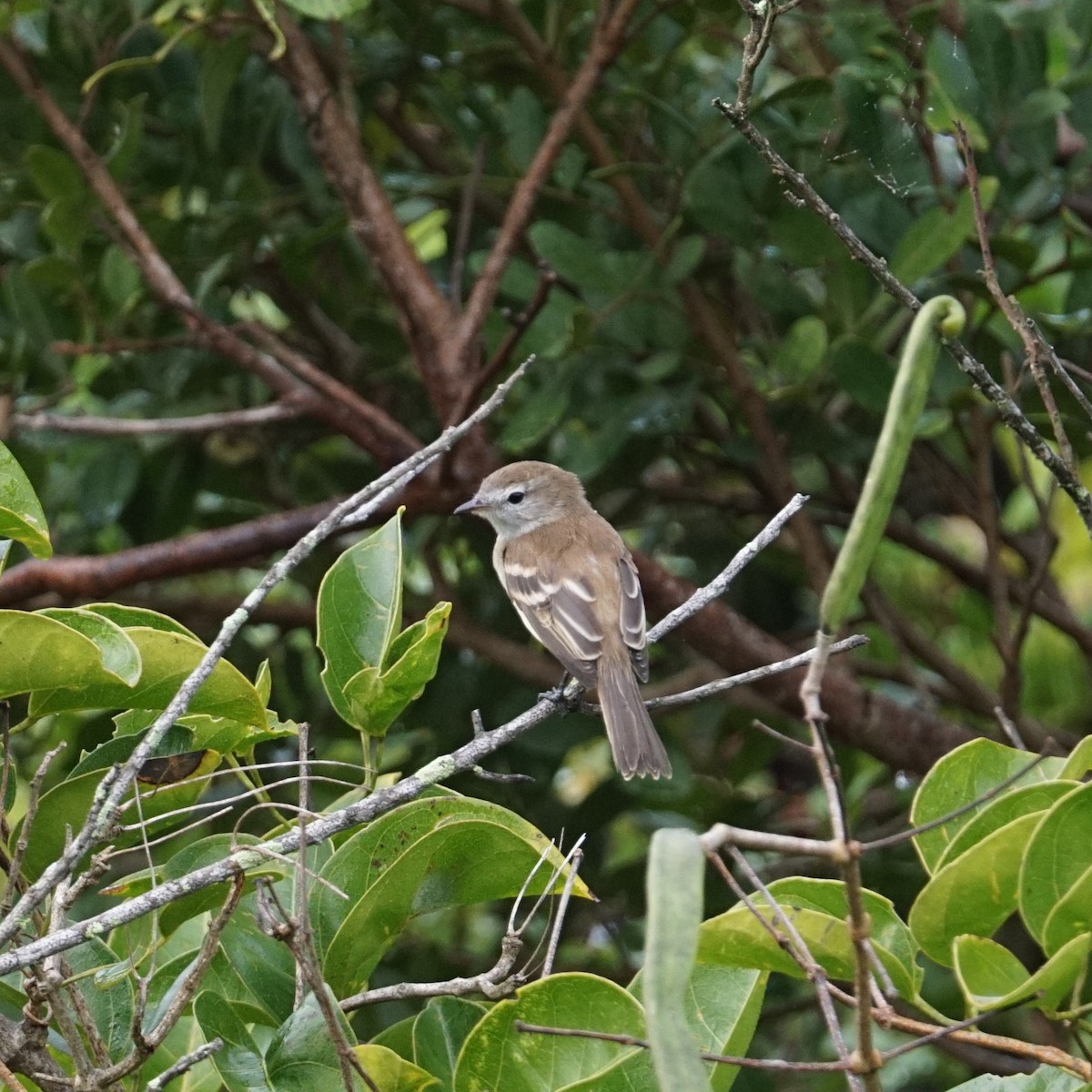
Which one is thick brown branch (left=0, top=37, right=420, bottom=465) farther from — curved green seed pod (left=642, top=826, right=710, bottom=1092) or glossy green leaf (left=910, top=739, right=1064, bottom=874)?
curved green seed pod (left=642, top=826, right=710, bottom=1092)

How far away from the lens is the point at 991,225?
4.16 m

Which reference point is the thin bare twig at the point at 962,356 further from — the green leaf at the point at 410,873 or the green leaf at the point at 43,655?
the green leaf at the point at 43,655

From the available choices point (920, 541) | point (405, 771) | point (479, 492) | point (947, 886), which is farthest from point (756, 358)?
point (947, 886)

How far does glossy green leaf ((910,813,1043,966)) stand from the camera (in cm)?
173

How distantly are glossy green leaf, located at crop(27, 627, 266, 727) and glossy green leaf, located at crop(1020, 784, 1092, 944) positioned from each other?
1.10 m

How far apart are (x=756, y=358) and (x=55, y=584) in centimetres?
229

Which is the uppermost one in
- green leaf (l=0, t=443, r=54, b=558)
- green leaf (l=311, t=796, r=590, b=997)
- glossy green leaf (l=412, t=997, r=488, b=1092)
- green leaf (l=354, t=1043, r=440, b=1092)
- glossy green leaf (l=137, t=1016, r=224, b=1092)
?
green leaf (l=0, t=443, r=54, b=558)

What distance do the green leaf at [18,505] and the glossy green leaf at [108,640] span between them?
0.38 feet

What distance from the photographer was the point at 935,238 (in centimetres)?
375

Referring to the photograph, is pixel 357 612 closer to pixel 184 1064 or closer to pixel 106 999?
pixel 106 999

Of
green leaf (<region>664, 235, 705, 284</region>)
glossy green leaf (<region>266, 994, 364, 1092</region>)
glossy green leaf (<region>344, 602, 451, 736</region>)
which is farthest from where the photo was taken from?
green leaf (<region>664, 235, 705, 284</region>)

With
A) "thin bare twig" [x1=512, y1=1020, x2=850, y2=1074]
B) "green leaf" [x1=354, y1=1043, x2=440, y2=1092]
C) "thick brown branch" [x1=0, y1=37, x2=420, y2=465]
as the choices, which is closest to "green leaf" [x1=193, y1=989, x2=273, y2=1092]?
"green leaf" [x1=354, y1=1043, x2=440, y2=1092]

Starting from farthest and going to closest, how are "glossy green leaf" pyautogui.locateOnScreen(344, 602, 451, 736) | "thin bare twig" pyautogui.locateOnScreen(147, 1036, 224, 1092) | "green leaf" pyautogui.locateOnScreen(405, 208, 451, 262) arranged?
1. "green leaf" pyautogui.locateOnScreen(405, 208, 451, 262)
2. "glossy green leaf" pyautogui.locateOnScreen(344, 602, 451, 736)
3. "thin bare twig" pyautogui.locateOnScreen(147, 1036, 224, 1092)

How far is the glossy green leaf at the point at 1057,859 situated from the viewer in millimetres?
1687
